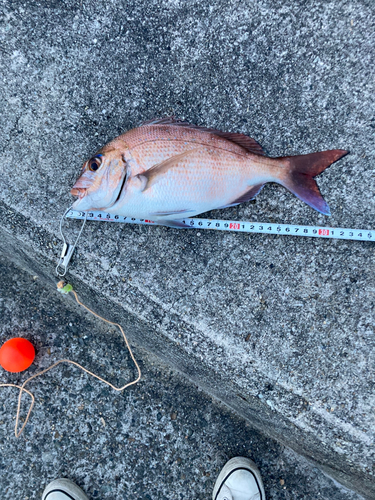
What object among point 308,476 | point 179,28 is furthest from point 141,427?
point 179,28

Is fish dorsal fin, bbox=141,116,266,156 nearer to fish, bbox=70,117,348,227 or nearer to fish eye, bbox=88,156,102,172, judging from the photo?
fish, bbox=70,117,348,227

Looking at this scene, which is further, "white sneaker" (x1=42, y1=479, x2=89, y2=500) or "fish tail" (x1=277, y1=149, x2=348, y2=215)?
"white sneaker" (x1=42, y1=479, x2=89, y2=500)

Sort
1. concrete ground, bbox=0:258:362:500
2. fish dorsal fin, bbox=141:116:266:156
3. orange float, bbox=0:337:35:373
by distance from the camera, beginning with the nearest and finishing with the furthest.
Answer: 1. fish dorsal fin, bbox=141:116:266:156
2. orange float, bbox=0:337:35:373
3. concrete ground, bbox=0:258:362:500

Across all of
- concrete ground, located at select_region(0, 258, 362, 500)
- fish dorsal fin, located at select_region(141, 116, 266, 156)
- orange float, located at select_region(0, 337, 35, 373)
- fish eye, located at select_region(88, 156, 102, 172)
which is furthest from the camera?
concrete ground, located at select_region(0, 258, 362, 500)

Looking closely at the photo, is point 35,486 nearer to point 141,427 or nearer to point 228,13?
point 141,427

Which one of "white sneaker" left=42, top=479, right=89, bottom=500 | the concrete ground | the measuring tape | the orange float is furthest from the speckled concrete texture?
"white sneaker" left=42, top=479, right=89, bottom=500

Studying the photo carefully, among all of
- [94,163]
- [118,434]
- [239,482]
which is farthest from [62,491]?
[94,163]

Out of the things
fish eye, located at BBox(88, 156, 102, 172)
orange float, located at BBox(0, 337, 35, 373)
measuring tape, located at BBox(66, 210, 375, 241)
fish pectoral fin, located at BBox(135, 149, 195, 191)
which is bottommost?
orange float, located at BBox(0, 337, 35, 373)
